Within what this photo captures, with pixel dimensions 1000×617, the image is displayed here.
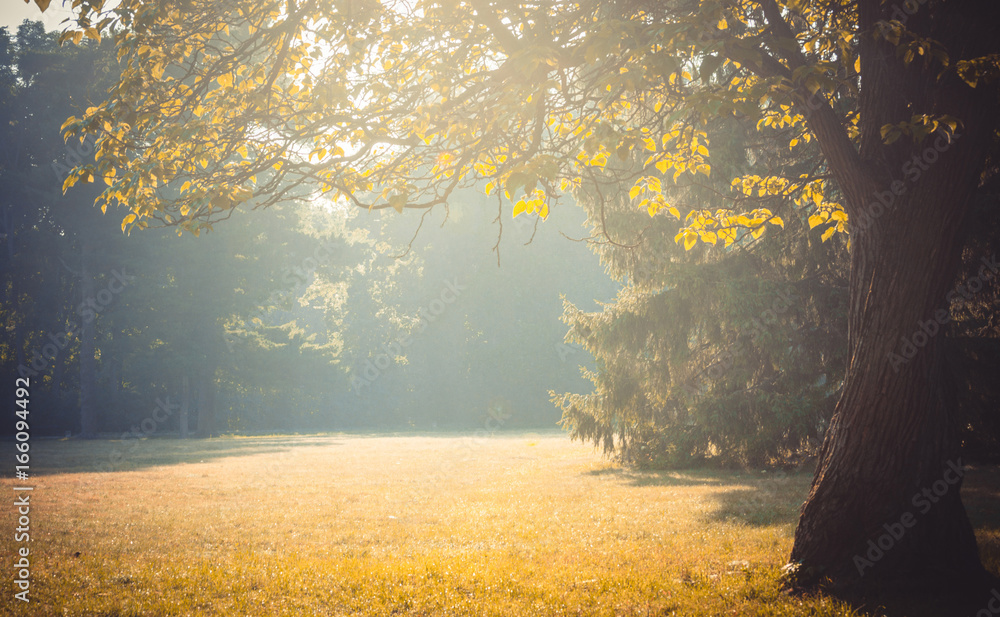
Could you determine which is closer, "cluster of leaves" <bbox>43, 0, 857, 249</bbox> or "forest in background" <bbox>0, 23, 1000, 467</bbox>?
"cluster of leaves" <bbox>43, 0, 857, 249</bbox>

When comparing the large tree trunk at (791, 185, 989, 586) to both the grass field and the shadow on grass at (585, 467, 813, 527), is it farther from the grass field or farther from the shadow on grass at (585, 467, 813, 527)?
the shadow on grass at (585, 467, 813, 527)

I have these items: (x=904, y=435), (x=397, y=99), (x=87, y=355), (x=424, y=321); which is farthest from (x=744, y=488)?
(x=424, y=321)

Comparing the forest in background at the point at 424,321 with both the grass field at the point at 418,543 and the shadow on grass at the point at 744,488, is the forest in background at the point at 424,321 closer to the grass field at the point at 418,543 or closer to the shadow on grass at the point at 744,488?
the shadow on grass at the point at 744,488

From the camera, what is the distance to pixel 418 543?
7.29 metres

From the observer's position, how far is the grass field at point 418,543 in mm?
4863

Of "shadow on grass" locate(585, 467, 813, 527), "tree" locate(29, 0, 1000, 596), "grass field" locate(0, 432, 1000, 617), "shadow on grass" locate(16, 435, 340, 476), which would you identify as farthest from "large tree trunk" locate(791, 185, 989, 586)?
"shadow on grass" locate(16, 435, 340, 476)

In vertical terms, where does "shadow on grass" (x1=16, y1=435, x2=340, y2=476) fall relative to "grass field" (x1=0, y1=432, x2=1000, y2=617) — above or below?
below

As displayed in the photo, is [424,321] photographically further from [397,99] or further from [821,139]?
[821,139]

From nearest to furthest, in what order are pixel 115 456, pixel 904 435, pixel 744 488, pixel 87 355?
pixel 904 435, pixel 744 488, pixel 115 456, pixel 87 355

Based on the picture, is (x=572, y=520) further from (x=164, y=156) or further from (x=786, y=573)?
(x=164, y=156)

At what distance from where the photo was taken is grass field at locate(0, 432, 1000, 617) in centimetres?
486

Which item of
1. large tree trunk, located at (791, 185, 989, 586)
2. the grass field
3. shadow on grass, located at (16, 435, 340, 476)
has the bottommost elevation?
shadow on grass, located at (16, 435, 340, 476)

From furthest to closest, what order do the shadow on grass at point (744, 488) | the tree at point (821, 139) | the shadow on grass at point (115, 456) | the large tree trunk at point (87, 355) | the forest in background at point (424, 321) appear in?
the large tree trunk at point (87, 355) < the shadow on grass at point (115, 456) < the forest in background at point (424, 321) < the shadow on grass at point (744, 488) < the tree at point (821, 139)

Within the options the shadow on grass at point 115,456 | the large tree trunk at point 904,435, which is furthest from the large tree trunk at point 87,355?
the large tree trunk at point 904,435
